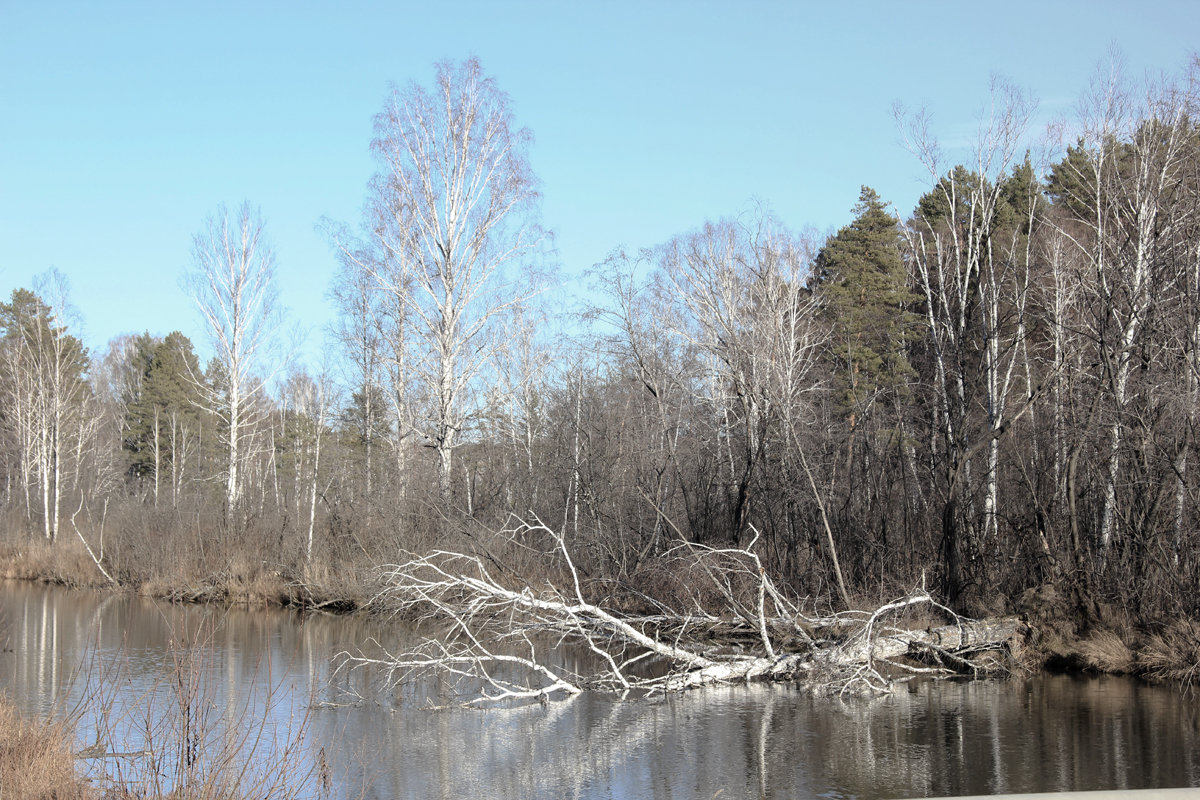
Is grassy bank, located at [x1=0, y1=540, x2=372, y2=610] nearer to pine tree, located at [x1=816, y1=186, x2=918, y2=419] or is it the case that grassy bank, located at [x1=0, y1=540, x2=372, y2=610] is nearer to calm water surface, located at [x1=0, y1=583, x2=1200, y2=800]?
calm water surface, located at [x1=0, y1=583, x2=1200, y2=800]

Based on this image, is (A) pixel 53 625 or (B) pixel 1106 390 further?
(A) pixel 53 625

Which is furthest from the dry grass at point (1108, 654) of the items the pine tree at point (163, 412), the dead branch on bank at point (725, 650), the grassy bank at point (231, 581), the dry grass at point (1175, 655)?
the pine tree at point (163, 412)

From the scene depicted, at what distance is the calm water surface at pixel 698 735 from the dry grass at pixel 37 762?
0.32 meters

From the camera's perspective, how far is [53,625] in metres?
20.8

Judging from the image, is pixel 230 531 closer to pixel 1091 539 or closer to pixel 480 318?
pixel 480 318

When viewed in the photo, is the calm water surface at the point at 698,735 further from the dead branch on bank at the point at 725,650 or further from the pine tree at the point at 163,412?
the pine tree at the point at 163,412

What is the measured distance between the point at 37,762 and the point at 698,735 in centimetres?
653

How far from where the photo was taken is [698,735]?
10883 millimetres

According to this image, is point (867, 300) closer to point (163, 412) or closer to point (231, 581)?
point (231, 581)

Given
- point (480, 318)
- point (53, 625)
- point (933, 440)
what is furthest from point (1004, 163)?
point (53, 625)

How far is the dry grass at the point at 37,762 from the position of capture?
6.61 metres

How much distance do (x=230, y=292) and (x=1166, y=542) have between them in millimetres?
29445

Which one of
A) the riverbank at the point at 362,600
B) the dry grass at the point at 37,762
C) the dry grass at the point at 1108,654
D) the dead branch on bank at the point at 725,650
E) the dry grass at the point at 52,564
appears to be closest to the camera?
the dry grass at the point at 37,762

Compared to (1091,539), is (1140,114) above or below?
above
